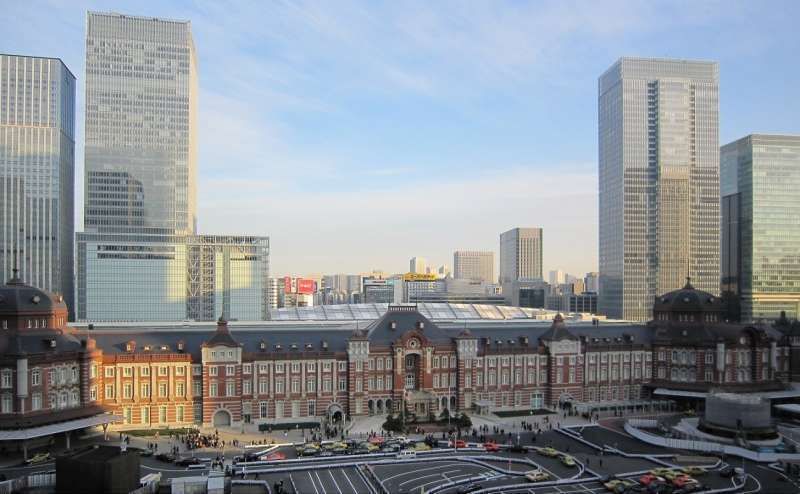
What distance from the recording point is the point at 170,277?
16462cm

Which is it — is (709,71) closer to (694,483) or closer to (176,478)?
(694,483)

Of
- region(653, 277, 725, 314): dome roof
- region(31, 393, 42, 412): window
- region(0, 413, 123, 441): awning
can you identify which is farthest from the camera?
region(653, 277, 725, 314): dome roof

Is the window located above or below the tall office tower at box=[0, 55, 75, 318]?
below

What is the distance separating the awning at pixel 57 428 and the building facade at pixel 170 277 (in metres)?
85.1

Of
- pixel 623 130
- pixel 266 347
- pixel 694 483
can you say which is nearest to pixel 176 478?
pixel 266 347

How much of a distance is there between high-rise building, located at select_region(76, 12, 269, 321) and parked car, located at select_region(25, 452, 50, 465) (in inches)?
3737

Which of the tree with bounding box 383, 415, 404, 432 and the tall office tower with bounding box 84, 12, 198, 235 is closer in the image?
the tree with bounding box 383, 415, 404, 432

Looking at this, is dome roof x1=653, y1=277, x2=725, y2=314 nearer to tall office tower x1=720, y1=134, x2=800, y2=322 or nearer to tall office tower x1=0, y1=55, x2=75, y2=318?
tall office tower x1=720, y1=134, x2=800, y2=322

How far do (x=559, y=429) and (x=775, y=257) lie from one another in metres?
143

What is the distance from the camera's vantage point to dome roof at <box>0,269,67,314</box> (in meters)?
75.5

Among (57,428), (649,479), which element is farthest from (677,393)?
(57,428)

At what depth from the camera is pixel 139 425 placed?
8319 centimetres

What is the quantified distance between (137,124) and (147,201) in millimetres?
19490

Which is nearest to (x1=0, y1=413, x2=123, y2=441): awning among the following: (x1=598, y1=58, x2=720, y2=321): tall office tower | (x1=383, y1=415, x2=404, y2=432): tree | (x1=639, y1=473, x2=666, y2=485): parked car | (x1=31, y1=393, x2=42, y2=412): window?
(x1=31, y1=393, x2=42, y2=412): window
